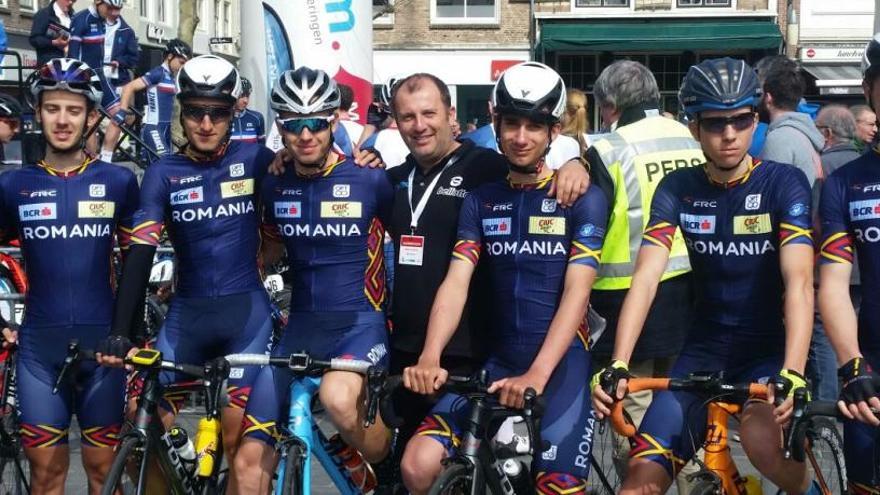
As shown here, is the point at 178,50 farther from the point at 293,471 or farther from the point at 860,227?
the point at 860,227

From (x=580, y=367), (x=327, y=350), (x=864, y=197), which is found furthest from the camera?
(x=327, y=350)

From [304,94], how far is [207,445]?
164 cm

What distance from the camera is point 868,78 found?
4750 mm

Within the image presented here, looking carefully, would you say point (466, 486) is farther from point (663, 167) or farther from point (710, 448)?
point (663, 167)

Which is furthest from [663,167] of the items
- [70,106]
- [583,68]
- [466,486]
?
[583,68]

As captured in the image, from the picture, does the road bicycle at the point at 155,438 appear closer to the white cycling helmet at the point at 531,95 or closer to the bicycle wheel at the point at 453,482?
the bicycle wheel at the point at 453,482

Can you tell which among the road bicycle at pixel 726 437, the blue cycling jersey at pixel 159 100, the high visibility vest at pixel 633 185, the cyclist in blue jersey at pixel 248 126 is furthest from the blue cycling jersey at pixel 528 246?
the blue cycling jersey at pixel 159 100

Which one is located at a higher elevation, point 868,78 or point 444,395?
point 868,78

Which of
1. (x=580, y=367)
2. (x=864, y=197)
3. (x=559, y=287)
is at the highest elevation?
(x=864, y=197)

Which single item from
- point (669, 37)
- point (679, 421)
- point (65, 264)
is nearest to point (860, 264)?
point (679, 421)

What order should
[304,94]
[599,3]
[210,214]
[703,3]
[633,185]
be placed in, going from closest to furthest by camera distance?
[304,94]
[210,214]
[633,185]
[703,3]
[599,3]

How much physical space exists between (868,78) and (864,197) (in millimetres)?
439

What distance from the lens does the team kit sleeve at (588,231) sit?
5.21 metres

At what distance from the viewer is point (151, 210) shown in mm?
5922
